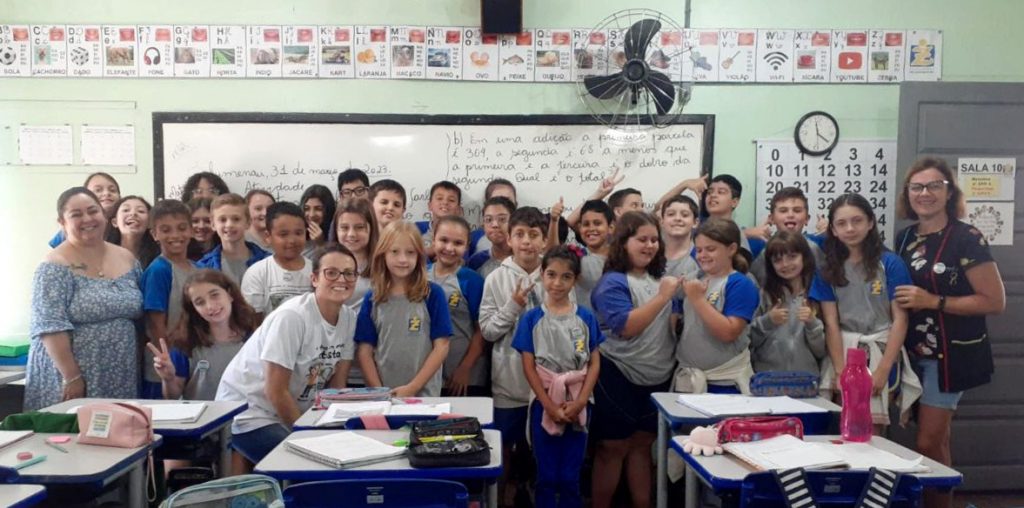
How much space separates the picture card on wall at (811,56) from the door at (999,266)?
48 cm

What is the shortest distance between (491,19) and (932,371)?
9.39 feet

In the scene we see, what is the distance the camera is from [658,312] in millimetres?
2889

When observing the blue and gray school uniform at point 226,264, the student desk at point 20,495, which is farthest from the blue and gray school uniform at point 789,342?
the student desk at point 20,495

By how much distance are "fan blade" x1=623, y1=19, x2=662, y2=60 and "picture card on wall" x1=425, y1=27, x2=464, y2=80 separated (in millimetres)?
972

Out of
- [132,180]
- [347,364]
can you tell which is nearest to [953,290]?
[347,364]

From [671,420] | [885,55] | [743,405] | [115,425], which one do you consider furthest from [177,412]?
[885,55]

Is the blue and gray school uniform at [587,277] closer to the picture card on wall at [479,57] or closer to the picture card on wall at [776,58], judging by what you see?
the picture card on wall at [479,57]

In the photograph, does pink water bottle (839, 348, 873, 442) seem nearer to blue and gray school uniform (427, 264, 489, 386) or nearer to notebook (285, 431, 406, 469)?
notebook (285, 431, 406, 469)

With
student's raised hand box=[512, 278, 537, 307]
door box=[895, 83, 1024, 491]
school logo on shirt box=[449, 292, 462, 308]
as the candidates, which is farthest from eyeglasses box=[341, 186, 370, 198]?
door box=[895, 83, 1024, 491]

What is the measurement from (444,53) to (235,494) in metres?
3.08

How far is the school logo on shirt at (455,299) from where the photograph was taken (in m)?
3.12

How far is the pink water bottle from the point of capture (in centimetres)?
202

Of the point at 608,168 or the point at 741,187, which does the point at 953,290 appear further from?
the point at 608,168

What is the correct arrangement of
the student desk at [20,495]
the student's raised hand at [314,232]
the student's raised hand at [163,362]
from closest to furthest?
the student desk at [20,495]
the student's raised hand at [163,362]
the student's raised hand at [314,232]
